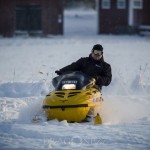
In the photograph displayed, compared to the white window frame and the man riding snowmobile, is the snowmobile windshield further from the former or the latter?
the white window frame

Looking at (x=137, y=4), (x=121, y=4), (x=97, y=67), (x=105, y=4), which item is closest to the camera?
(x=97, y=67)

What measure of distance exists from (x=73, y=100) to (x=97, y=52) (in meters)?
1.59

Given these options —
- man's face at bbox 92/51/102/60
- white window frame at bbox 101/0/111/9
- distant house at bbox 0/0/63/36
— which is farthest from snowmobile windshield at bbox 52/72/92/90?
white window frame at bbox 101/0/111/9

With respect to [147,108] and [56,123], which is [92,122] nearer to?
[56,123]

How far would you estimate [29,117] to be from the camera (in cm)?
995

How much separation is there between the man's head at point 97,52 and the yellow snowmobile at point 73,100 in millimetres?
619

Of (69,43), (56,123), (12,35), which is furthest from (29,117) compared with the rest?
(12,35)

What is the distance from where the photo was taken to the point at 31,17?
37.1 m

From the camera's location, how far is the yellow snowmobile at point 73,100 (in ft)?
29.3

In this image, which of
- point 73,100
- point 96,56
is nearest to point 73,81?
point 73,100

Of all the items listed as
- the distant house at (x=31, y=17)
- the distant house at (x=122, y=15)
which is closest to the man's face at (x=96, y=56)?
the distant house at (x=31, y=17)

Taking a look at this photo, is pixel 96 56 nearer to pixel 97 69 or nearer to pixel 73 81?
pixel 97 69

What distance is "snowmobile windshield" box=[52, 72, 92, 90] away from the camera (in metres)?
9.42

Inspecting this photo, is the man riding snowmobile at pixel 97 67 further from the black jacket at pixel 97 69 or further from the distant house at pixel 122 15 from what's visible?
the distant house at pixel 122 15
